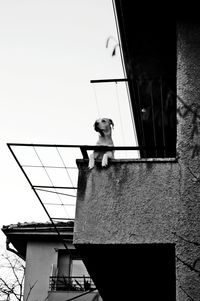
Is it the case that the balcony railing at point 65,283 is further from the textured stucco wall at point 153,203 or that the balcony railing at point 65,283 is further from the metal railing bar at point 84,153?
the textured stucco wall at point 153,203

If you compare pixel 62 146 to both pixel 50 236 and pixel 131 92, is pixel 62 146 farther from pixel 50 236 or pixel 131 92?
pixel 50 236

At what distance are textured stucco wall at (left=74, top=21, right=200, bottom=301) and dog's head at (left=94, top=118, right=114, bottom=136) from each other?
760 millimetres

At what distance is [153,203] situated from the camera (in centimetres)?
584

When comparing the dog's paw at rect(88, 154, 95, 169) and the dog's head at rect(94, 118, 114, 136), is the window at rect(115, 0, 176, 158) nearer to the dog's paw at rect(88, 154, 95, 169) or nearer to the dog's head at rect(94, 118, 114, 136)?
the dog's head at rect(94, 118, 114, 136)

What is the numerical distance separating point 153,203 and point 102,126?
4.72ft

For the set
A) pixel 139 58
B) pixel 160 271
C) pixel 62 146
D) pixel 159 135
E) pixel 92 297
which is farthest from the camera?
pixel 92 297

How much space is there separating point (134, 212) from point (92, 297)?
14.3 m

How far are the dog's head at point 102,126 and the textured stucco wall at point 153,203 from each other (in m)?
0.76

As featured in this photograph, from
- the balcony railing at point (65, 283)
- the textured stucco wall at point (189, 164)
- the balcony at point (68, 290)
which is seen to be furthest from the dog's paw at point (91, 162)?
the balcony railing at point (65, 283)

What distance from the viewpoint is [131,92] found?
970 cm

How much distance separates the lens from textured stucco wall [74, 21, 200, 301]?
5598 millimetres

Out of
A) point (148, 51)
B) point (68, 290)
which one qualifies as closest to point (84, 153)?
point (148, 51)

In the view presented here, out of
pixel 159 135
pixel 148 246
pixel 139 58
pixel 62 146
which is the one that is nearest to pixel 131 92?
pixel 139 58

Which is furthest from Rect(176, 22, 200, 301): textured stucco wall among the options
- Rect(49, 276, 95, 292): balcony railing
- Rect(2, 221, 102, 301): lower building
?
Rect(49, 276, 95, 292): balcony railing
